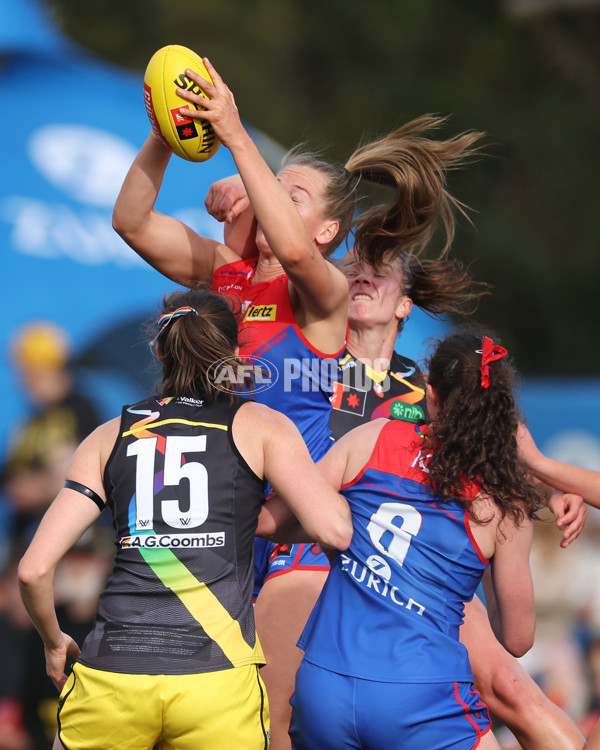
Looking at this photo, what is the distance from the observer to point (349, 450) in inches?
128

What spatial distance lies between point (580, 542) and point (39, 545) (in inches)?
194

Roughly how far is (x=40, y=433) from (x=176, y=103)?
163 inches

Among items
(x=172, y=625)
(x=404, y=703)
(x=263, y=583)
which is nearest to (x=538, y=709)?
(x=404, y=703)

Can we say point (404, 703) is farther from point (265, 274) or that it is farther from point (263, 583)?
point (265, 274)

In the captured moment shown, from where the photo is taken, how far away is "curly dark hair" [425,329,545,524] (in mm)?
3156

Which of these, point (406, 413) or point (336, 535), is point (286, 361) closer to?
point (406, 413)

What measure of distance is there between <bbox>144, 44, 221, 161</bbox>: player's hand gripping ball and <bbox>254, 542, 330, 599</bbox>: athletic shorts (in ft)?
4.89

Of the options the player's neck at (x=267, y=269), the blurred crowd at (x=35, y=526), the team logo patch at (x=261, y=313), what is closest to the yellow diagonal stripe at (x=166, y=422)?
the team logo patch at (x=261, y=313)

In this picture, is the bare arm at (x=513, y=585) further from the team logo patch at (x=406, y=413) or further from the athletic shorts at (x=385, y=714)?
the team logo patch at (x=406, y=413)

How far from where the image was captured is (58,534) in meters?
2.94

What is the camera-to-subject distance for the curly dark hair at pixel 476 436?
10.4 ft

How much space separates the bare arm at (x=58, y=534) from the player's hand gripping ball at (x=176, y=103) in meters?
1.00

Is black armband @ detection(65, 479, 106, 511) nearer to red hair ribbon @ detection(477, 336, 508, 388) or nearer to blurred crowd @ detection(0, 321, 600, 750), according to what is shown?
red hair ribbon @ detection(477, 336, 508, 388)

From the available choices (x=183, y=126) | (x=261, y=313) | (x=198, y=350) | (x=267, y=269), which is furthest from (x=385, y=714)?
(x=183, y=126)
